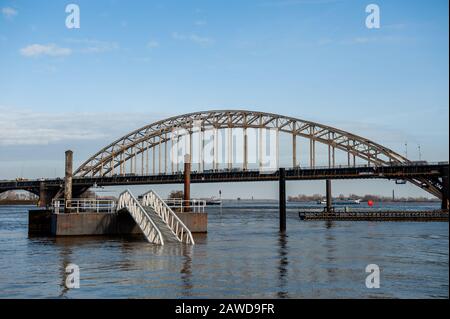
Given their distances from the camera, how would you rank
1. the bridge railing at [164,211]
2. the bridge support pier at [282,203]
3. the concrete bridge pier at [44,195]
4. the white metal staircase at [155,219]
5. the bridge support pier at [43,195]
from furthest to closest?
the concrete bridge pier at [44,195] → the bridge support pier at [43,195] → the bridge support pier at [282,203] → the bridge railing at [164,211] → the white metal staircase at [155,219]

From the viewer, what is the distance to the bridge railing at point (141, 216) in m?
38.0

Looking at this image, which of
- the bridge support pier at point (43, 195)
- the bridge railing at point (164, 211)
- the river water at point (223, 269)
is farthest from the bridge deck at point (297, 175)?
the river water at point (223, 269)

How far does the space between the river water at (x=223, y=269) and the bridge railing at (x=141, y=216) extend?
93 cm

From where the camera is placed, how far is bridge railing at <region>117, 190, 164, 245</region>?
38031 millimetres

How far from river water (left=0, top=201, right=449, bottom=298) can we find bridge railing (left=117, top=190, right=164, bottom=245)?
3.04 ft

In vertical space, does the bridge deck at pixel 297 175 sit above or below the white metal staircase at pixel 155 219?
above

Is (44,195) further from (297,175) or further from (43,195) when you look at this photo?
(297,175)

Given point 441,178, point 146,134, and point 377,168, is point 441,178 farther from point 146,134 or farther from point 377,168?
point 146,134

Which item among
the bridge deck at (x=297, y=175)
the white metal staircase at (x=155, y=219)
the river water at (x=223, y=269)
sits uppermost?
the bridge deck at (x=297, y=175)

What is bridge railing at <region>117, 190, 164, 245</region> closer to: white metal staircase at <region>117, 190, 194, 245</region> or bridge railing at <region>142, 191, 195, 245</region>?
white metal staircase at <region>117, 190, 194, 245</region>

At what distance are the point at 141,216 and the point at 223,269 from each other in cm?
1604

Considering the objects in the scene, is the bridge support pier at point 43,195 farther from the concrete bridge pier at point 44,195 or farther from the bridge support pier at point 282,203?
the bridge support pier at point 282,203

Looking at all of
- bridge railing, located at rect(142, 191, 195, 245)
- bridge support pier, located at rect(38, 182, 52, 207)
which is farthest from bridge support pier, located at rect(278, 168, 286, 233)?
bridge support pier, located at rect(38, 182, 52, 207)

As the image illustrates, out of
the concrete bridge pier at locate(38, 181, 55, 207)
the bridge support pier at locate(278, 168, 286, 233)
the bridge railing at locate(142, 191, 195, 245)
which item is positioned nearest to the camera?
the bridge railing at locate(142, 191, 195, 245)
